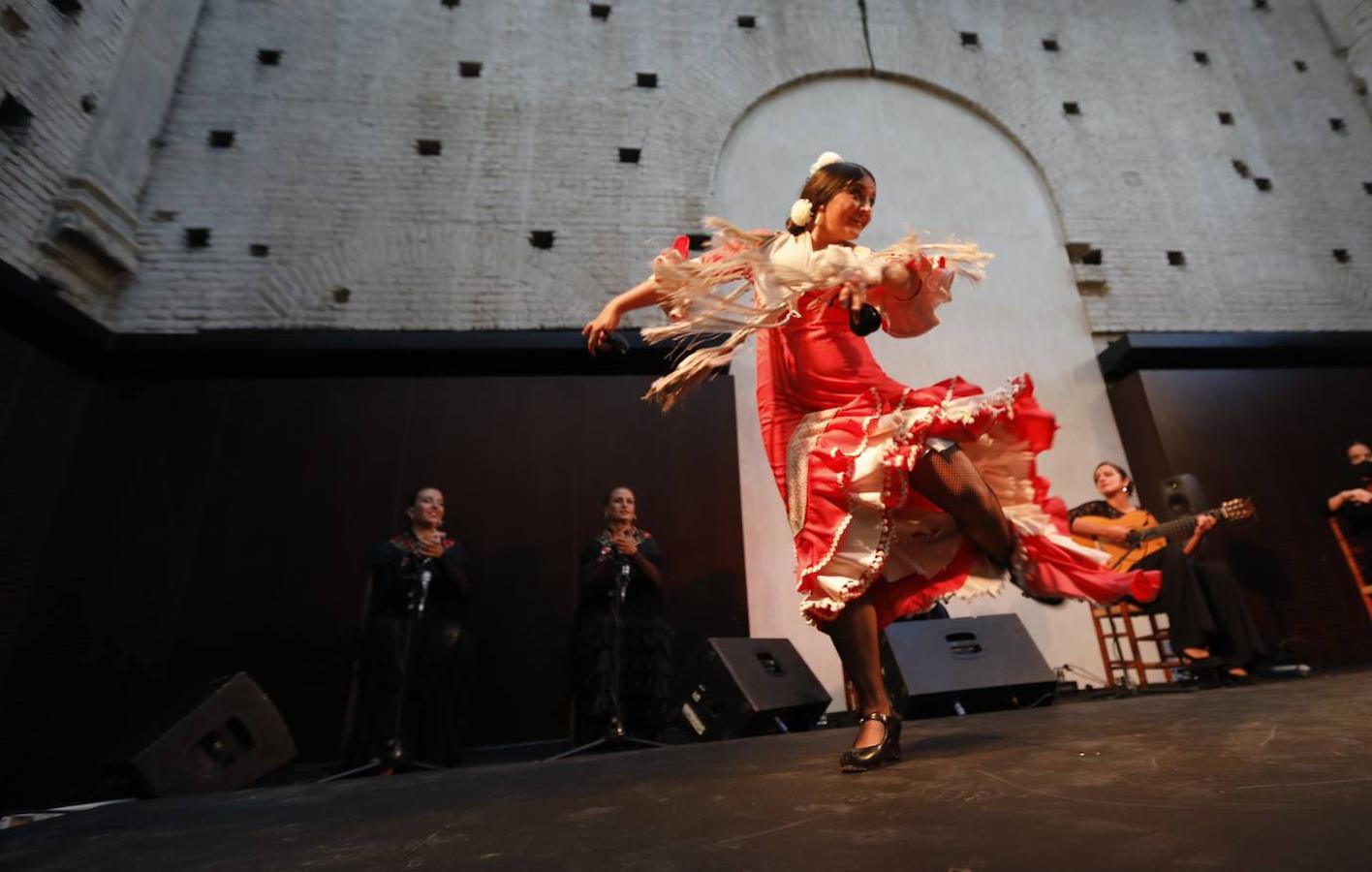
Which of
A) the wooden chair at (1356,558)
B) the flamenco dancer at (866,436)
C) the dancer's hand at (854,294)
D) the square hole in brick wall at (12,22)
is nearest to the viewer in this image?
the dancer's hand at (854,294)

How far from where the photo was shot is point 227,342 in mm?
4223

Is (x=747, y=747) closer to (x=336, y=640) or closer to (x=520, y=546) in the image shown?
(x=520, y=546)

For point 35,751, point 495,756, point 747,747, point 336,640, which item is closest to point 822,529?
point 747,747

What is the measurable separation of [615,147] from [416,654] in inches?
158

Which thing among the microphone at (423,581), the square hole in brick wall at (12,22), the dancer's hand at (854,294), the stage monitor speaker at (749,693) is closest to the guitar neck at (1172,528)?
the stage monitor speaker at (749,693)

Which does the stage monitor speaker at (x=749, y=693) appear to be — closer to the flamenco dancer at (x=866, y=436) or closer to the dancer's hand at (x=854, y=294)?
the flamenco dancer at (x=866, y=436)

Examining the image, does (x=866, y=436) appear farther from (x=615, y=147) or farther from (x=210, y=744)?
(x=615, y=147)

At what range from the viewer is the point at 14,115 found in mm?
3967

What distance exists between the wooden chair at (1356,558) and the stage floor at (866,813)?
310 centimetres

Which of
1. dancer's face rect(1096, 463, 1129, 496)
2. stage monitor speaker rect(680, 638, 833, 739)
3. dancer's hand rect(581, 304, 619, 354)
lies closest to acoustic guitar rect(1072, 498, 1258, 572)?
dancer's face rect(1096, 463, 1129, 496)

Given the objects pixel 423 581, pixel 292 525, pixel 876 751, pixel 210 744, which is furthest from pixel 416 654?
pixel 876 751

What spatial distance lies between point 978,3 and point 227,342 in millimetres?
7137

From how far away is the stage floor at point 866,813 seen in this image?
0.79 metres

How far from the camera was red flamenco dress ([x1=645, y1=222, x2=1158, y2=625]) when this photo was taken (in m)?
1.48
